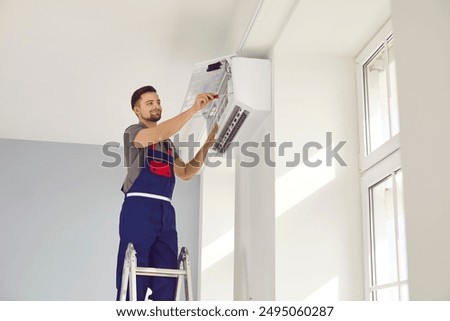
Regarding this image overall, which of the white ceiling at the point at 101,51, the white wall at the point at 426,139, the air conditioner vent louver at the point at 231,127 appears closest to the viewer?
the white wall at the point at 426,139

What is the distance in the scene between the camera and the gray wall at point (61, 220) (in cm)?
489

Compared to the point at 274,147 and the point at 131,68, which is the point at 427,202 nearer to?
the point at 274,147

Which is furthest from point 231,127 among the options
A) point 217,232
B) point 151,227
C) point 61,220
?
point 61,220

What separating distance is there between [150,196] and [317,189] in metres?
0.74

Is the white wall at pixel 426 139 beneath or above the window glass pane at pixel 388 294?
above

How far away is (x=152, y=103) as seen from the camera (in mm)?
2801

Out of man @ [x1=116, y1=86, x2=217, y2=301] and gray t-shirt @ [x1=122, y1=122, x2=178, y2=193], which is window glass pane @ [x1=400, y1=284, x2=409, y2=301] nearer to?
man @ [x1=116, y1=86, x2=217, y2=301]

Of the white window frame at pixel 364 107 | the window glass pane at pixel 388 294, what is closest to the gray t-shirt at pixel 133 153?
the white window frame at pixel 364 107

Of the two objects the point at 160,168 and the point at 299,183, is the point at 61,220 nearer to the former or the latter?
the point at 160,168

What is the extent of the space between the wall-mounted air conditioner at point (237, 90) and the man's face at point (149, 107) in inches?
11.3

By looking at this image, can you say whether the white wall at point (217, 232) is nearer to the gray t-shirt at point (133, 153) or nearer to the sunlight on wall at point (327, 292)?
the gray t-shirt at point (133, 153)

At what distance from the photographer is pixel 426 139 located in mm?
1263

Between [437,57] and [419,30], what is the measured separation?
10 cm

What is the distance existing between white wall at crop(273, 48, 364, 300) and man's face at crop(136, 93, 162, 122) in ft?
1.83
